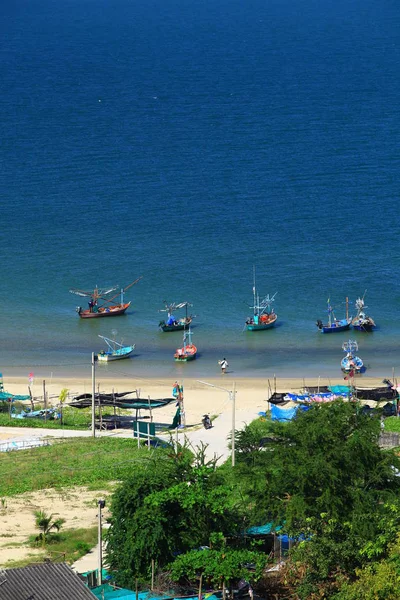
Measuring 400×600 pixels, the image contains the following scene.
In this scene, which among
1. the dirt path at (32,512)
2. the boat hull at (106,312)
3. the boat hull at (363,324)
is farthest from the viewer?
the boat hull at (106,312)

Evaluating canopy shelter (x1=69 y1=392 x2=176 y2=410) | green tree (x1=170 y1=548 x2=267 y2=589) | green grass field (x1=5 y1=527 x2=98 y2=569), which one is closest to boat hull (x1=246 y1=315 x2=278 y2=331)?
canopy shelter (x1=69 y1=392 x2=176 y2=410)

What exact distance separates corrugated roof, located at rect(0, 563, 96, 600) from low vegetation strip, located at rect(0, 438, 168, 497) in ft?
39.2

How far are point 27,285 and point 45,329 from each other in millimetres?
11023

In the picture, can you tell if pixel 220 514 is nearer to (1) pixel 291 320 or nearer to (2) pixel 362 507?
(2) pixel 362 507

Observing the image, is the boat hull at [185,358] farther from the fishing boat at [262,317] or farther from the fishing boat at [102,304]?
the fishing boat at [102,304]

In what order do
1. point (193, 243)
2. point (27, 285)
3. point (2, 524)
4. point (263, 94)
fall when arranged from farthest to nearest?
point (263, 94) → point (193, 243) → point (27, 285) → point (2, 524)

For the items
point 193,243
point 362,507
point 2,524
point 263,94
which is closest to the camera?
point 362,507

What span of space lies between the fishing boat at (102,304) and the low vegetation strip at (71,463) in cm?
3181

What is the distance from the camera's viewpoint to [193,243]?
108m

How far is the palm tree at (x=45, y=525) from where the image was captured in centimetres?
4309

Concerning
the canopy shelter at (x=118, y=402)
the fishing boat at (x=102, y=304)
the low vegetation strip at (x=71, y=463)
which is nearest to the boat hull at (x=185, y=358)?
the fishing boat at (x=102, y=304)

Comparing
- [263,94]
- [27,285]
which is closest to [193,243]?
[27,285]

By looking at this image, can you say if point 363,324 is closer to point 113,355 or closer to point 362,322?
point 362,322

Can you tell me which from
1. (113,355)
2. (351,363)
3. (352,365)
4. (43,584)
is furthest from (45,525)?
(113,355)
